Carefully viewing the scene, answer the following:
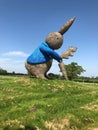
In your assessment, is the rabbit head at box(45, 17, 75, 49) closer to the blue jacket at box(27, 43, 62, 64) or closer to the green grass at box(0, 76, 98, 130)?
the blue jacket at box(27, 43, 62, 64)

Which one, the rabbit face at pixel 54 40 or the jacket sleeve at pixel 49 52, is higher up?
the rabbit face at pixel 54 40

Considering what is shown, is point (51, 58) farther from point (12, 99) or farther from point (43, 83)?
point (12, 99)

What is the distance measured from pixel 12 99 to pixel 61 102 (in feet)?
10.6

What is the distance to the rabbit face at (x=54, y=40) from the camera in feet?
87.8

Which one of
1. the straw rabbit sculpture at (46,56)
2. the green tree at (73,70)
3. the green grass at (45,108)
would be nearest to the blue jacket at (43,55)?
the straw rabbit sculpture at (46,56)

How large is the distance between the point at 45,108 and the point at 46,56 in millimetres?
10430

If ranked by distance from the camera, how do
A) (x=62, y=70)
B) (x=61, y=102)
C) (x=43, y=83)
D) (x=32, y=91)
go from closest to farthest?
(x=61, y=102), (x=32, y=91), (x=43, y=83), (x=62, y=70)

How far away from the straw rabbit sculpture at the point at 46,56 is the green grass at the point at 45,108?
2.93 meters

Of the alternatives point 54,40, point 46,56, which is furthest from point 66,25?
point 46,56

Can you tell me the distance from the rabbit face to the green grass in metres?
4.36

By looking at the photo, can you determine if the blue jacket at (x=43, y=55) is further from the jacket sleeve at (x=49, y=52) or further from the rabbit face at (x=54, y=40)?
the rabbit face at (x=54, y=40)

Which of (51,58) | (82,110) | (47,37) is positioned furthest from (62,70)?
(82,110)

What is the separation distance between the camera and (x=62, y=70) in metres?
26.8

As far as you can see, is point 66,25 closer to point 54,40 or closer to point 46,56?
point 54,40
